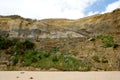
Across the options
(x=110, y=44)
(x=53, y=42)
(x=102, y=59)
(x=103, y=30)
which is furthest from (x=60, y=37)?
(x=102, y=59)

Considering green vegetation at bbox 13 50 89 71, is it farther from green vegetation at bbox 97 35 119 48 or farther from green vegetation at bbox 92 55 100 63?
green vegetation at bbox 97 35 119 48

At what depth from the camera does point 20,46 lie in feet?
101

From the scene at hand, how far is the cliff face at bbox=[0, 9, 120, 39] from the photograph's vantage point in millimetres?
36219

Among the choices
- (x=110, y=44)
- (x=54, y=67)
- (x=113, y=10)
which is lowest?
(x=54, y=67)

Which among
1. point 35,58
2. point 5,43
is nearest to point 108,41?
point 35,58

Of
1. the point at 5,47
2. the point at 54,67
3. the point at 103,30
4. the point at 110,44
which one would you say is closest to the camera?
the point at 54,67

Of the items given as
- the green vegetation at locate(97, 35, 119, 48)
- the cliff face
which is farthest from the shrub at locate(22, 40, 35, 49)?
the green vegetation at locate(97, 35, 119, 48)

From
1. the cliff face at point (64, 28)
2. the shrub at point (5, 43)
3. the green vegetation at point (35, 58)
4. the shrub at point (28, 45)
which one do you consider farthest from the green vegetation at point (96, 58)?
the shrub at point (5, 43)

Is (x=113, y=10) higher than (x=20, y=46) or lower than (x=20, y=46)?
higher

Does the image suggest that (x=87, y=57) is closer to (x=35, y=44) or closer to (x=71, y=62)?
(x=71, y=62)

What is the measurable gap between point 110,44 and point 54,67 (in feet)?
25.8

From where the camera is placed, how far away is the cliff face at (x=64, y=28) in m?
36.2

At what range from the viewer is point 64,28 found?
3791 cm

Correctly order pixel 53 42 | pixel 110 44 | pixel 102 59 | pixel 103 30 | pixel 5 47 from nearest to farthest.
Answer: pixel 102 59 < pixel 110 44 < pixel 5 47 < pixel 53 42 < pixel 103 30
